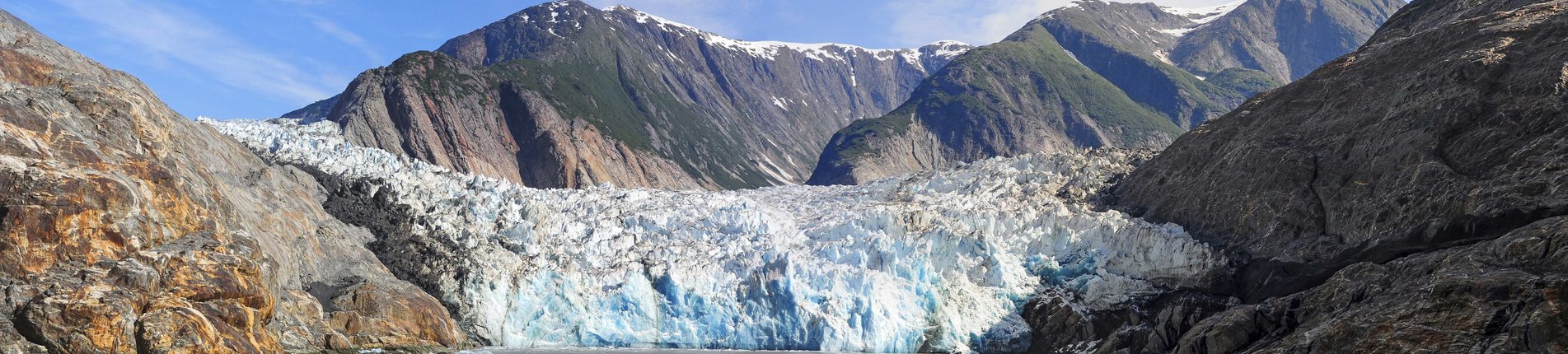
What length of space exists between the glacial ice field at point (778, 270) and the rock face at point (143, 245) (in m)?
7.02

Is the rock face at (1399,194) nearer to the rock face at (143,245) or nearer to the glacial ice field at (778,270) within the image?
the glacial ice field at (778,270)

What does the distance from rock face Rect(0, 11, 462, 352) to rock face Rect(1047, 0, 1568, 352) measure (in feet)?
118

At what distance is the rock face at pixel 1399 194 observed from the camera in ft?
106

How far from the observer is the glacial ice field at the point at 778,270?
62.2m

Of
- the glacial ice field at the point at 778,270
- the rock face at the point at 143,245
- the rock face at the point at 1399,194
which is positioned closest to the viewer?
the rock face at the point at 1399,194

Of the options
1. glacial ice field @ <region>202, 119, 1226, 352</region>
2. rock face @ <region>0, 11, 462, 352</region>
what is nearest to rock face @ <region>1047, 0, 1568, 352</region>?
glacial ice field @ <region>202, 119, 1226, 352</region>

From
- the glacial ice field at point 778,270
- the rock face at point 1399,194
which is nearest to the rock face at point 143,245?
the glacial ice field at point 778,270

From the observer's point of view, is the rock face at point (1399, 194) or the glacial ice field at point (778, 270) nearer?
the rock face at point (1399, 194)

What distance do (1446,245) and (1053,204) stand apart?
99.5 feet

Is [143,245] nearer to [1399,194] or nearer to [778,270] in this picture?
[778,270]

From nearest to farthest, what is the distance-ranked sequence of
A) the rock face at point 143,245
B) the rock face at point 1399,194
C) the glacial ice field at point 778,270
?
the rock face at point 1399,194 < the rock face at point 143,245 < the glacial ice field at point 778,270

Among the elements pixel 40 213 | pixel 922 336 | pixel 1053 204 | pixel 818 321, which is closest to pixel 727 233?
pixel 818 321

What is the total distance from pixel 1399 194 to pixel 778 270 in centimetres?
3217

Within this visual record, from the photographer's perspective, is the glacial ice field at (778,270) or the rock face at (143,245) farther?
the glacial ice field at (778,270)
